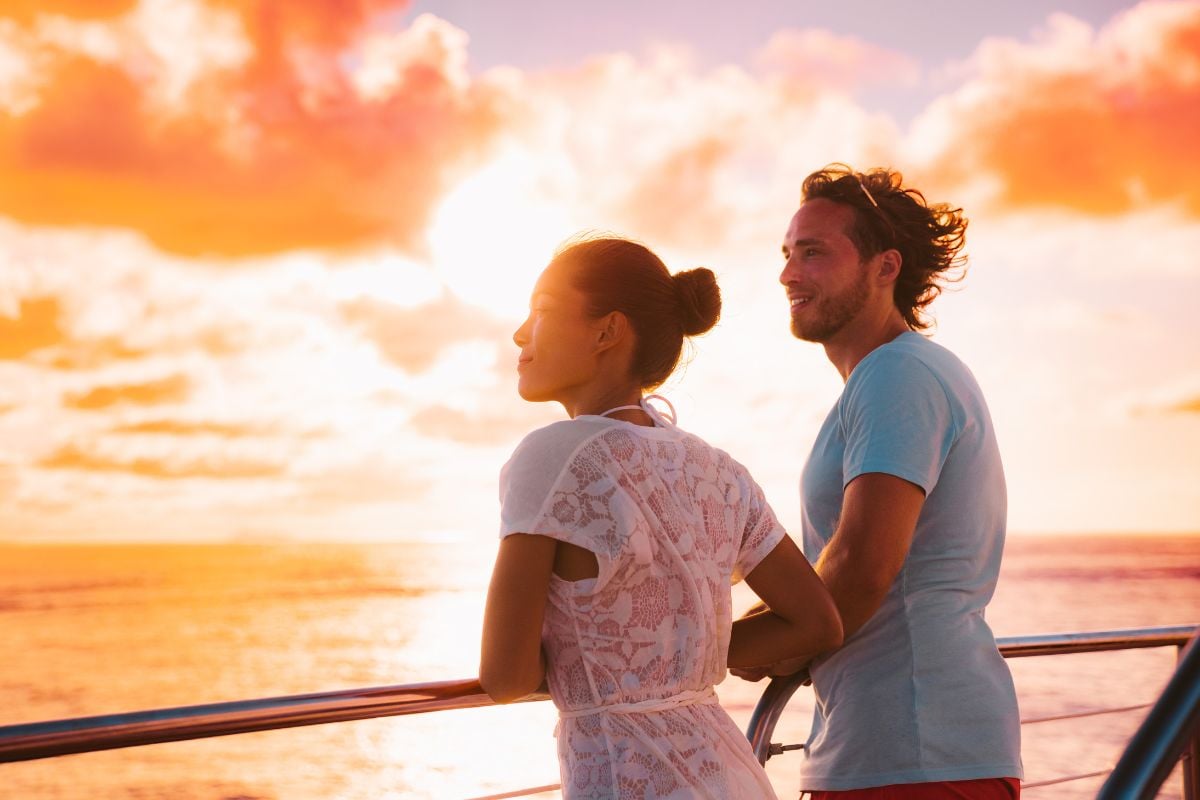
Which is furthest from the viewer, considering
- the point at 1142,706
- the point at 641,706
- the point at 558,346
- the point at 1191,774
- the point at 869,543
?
the point at 1191,774

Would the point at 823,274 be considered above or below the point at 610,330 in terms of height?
above

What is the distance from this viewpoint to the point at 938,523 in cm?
163

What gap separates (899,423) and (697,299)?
1.24 feet

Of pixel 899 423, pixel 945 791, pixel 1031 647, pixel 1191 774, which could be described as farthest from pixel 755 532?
pixel 1191 774

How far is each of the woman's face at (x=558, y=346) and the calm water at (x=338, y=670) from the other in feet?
2.67

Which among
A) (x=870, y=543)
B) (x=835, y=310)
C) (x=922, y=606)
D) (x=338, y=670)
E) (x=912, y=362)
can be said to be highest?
(x=835, y=310)

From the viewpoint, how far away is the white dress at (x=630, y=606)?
1.26 m

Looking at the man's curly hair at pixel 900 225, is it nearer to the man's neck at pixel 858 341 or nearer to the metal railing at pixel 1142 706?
the man's neck at pixel 858 341

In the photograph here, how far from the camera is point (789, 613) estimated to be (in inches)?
58.7

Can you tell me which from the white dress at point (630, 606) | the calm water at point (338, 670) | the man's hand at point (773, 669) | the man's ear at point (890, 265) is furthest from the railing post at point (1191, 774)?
the white dress at point (630, 606)

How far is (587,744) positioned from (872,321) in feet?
3.24

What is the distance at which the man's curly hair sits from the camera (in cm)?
195

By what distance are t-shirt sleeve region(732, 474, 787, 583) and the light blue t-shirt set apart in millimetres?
193

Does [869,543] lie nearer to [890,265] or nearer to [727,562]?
[727,562]
